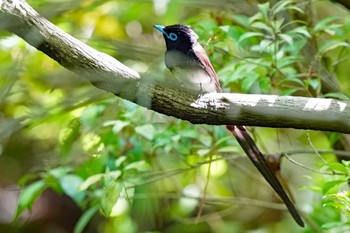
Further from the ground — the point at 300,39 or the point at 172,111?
the point at 172,111

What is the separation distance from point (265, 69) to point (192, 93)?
31.7 inches

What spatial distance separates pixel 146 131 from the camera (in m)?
2.89

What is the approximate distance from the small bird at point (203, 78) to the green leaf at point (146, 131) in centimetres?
32

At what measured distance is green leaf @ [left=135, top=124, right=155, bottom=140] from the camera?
2873 mm

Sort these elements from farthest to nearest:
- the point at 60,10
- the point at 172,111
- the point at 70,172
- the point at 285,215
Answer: the point at 285,215
the point at 70,172
the point at 60,10
the point at 172,111

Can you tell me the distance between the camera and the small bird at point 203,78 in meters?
2.61

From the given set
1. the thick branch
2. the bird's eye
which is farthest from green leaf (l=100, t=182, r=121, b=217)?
the thick branch

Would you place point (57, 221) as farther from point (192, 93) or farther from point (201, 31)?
point (192, 93)

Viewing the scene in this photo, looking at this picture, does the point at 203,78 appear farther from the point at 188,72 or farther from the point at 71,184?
the point at 71,184

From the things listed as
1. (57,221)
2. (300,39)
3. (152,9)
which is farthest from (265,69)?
(57,221)

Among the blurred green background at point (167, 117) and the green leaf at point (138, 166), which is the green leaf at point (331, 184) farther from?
the green leaf at point (138, 166)

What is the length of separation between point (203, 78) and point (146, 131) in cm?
39

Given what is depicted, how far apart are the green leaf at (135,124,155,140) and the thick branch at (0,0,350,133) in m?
0.76

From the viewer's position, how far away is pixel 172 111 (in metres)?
2.10
